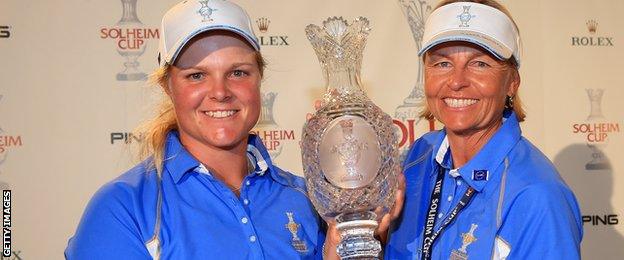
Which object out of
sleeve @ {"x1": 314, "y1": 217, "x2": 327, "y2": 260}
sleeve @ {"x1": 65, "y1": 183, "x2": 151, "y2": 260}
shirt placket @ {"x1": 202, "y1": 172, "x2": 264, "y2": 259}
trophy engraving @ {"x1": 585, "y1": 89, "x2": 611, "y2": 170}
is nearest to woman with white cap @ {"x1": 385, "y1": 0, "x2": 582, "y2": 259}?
sleeve @ {"x1": 314, "y1": 217, "x2": 327, "y2": 260}

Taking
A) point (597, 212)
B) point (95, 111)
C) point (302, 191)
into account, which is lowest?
point (597, 212)

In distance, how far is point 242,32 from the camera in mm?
1813

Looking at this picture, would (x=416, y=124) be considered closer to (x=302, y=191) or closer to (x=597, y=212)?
(x=597, y=212)

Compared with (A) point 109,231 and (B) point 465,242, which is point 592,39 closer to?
(B) point 465,242

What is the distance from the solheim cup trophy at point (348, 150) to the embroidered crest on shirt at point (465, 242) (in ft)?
0.72

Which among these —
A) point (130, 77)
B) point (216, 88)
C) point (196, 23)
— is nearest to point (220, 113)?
point (216, 88)

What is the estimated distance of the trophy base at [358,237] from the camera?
5.16ft

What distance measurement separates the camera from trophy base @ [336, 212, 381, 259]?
61.9 inches

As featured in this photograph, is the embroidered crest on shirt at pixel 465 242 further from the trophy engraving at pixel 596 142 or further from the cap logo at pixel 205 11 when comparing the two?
the trophy engraving at pixel 596 142

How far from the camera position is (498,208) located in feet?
5.91

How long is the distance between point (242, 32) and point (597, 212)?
85.3 inches

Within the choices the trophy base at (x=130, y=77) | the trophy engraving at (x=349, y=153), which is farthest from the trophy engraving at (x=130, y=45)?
the trophy engraving at (x=349, y=153)

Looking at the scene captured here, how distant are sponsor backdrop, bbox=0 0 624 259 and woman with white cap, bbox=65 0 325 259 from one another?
103cm

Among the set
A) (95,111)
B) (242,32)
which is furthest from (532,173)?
(95,111)
